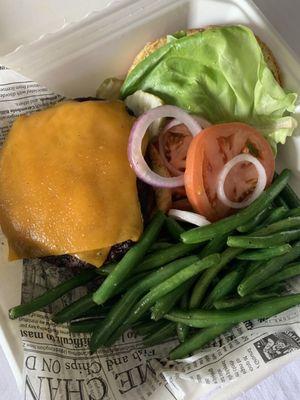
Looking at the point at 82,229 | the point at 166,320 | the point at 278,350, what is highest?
the point at 82,229

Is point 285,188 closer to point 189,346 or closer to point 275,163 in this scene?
point 275,163

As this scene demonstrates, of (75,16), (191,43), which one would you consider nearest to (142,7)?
(191,43)

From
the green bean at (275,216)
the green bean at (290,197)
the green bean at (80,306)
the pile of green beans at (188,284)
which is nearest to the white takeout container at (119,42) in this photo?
the green bean at (290,197)

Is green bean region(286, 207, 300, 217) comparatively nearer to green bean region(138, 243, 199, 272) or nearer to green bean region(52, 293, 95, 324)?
green bean region(138, 243, 199, 272)

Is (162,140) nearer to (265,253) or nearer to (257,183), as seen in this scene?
(257,183)

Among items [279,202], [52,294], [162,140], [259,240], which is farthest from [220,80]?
[52,294]

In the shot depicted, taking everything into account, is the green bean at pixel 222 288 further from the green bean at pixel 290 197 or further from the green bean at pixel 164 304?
the green bean at pixel 290 197
